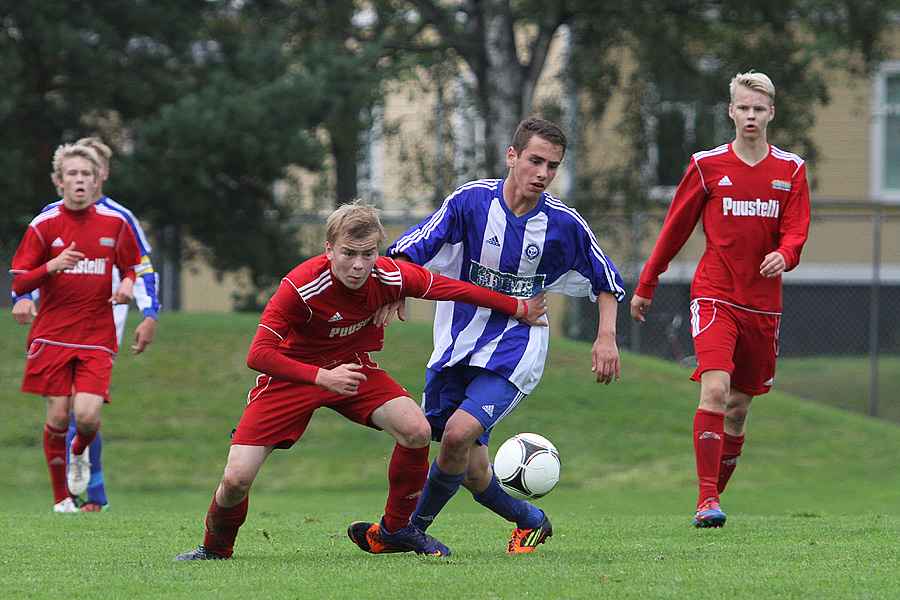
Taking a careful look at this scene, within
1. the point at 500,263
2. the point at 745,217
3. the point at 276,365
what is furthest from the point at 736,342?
the point at 276,365

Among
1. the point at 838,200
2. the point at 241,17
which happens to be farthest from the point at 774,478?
the point at 838,200

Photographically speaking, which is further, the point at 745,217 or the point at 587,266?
the point at 745,217

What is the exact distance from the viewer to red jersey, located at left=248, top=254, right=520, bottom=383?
4.24 m

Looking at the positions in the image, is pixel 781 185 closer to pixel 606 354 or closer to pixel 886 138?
pixel 606 354

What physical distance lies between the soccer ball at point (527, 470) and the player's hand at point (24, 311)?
3.38m

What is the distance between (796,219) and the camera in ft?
18.6

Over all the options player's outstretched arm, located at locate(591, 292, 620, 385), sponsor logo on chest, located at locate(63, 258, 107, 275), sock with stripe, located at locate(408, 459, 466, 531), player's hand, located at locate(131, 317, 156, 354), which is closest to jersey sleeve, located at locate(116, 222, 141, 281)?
sponsor logo on chest, located at locate(63, 258, 107, 275)

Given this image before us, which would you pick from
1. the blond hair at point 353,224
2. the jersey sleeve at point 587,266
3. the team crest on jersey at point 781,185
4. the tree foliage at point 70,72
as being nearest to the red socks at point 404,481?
the blond hair at point 353,224

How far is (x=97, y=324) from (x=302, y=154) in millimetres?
6705

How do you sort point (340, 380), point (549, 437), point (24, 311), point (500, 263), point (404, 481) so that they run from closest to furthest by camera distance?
point (340, 380) → point (404, 481) → point (500, 263) → point (24, 311) → point (549, 437)

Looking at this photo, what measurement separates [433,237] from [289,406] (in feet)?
3.37

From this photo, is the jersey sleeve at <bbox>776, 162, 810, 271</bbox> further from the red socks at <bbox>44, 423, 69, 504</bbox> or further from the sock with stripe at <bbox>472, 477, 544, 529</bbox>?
the red socks at <bbox>44, 423, 69, 504</bbox>

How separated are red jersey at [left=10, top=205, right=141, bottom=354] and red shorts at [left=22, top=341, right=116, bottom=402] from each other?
0.21 ft

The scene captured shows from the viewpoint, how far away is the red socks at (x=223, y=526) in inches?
174
